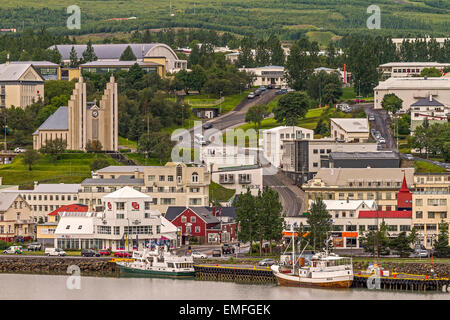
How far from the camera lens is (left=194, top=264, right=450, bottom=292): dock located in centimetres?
9300

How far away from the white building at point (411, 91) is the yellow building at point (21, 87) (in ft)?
148

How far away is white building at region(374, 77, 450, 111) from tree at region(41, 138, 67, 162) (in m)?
47.4

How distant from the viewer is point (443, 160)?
14612 centimetres

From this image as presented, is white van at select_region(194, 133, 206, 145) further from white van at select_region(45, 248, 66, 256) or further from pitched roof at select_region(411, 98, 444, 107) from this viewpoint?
white van at select_region(45, 248, 66, 256)

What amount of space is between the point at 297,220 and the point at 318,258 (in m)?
19.8

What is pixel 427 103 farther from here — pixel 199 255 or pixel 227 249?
pixel 199 255

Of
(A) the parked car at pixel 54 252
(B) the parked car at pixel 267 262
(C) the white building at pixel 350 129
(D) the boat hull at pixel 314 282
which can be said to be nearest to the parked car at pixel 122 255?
(A) the parked car at pixel 54 252

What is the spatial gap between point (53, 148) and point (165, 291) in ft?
194

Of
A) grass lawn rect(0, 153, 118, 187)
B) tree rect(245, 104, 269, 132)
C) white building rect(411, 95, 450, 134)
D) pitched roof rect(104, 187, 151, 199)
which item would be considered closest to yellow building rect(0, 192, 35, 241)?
pitched roof rect(104, 187, 151, 199)

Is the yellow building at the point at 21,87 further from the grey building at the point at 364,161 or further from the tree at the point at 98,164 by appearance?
the grey building at the point at 364,161

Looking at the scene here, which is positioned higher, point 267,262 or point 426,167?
point 426,167

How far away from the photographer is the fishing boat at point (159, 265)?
9956 centimetres

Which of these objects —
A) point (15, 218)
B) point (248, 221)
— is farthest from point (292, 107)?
point (248, 221)

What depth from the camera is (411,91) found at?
581ft
